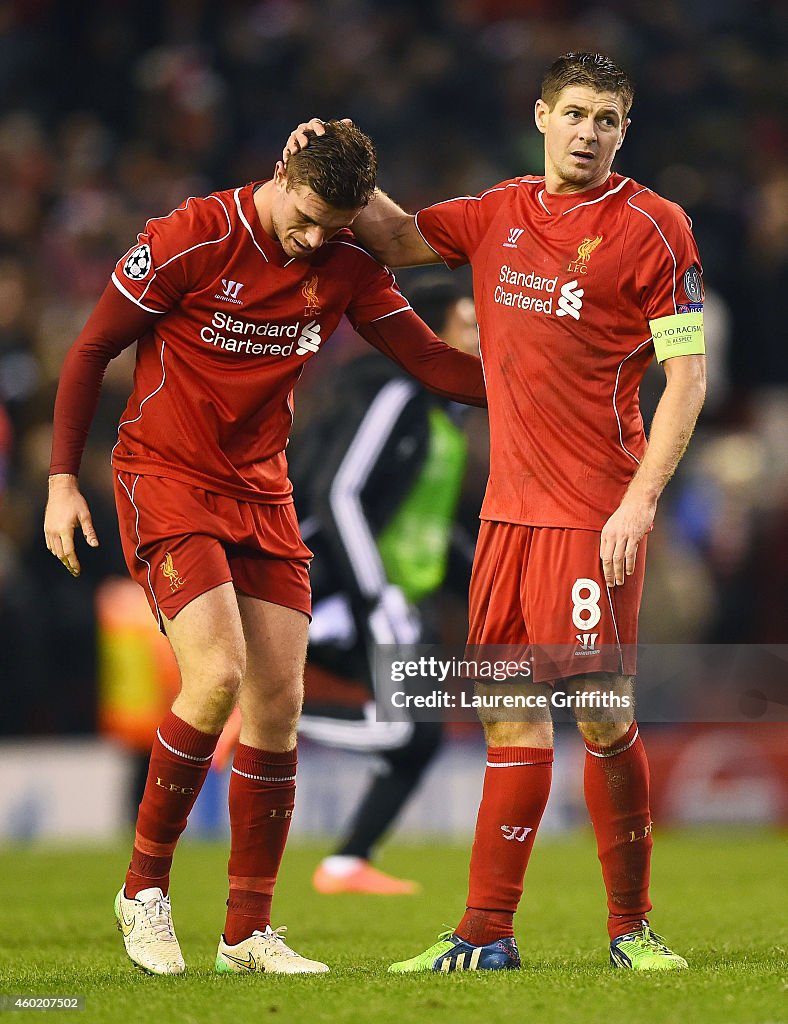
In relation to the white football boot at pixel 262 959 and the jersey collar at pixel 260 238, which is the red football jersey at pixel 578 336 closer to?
the jersey collar at pixel 260 238

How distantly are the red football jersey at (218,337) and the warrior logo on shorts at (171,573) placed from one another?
0.77 feet

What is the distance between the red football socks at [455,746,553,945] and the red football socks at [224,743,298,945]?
601 mm

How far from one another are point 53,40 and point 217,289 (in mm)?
10191

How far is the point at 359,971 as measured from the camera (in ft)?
14.7

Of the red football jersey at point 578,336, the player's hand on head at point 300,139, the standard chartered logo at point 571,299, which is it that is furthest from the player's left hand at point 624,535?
the player's hand on head at point 300,139

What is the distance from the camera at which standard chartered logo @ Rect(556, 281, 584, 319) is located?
4340mm

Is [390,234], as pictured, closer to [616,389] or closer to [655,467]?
[616,389]

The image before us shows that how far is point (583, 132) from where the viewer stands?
4328mm

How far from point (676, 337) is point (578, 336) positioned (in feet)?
0.88

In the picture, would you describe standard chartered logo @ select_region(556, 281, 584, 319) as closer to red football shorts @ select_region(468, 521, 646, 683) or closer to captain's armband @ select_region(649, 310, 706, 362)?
captain's armband @ select_region(649, 310, 706, 362)

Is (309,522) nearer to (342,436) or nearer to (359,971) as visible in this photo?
(342,436)

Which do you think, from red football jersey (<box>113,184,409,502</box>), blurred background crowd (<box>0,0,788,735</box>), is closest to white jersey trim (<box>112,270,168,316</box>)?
red football jersey (<box>113,184,409,502</box>)

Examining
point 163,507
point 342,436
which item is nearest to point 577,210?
point 163,507

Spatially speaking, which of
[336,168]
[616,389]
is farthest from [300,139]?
[616,389]
